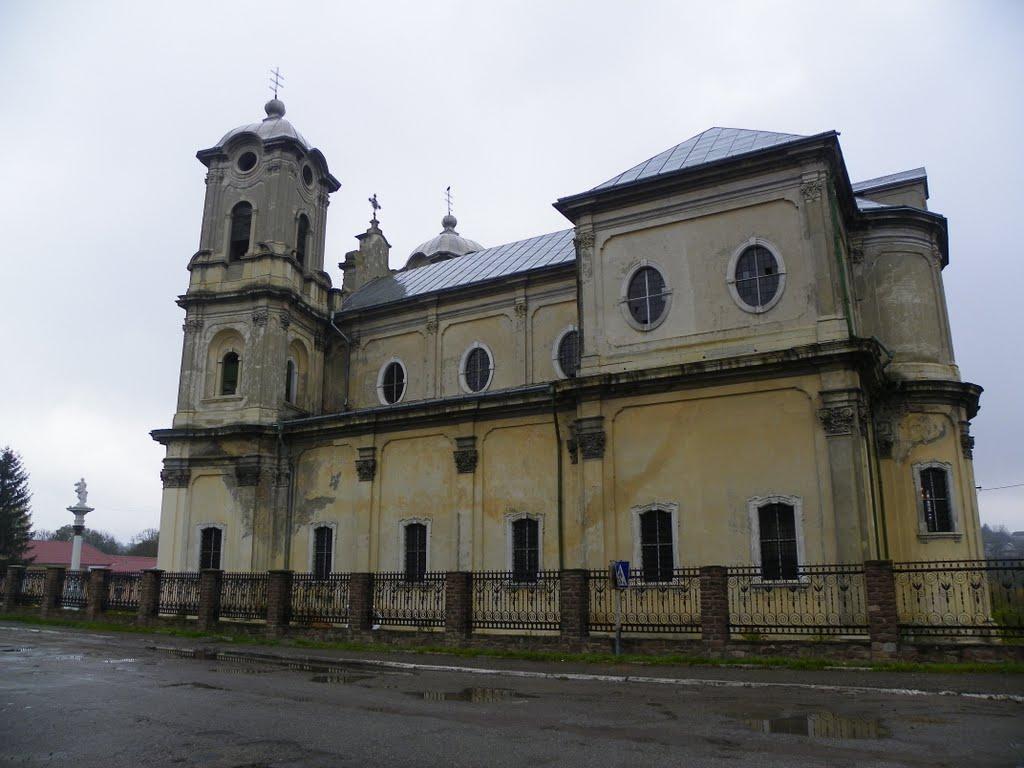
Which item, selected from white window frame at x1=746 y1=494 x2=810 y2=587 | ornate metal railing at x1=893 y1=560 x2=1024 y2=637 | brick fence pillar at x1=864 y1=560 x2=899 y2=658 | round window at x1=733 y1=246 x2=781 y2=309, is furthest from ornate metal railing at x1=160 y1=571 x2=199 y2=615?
ornate metal railing at x1=893 y1=560 x2=1024 y2=637

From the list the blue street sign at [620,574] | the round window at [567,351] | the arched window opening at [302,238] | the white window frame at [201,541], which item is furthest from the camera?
the arched window opening at [302,238]

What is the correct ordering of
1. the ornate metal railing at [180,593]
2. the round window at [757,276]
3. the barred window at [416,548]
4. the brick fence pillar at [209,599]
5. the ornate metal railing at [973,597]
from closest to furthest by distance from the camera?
the ornate metal railing at [973,597], the round window at [757,276], the brick fence pillar at [209,599], the ornate metal railing at [180,593], the barred window at [416,548]

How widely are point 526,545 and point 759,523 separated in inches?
256

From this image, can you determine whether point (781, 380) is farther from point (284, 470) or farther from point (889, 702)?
point (284, 470)

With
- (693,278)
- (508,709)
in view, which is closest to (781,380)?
(693,278)

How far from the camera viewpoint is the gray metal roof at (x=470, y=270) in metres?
26.7

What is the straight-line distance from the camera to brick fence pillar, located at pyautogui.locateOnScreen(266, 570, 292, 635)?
1956 cm

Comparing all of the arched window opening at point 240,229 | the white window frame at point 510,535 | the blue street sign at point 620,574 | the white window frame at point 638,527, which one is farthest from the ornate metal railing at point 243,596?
the arched window opening at point 240,229

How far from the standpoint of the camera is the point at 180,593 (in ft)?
74.1

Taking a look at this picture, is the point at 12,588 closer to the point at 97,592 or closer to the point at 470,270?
the point at 97,592

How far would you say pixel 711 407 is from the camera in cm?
1814

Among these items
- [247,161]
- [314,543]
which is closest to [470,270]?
[247,161]

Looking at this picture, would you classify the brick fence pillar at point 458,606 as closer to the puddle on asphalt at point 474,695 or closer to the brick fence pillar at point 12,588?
the puddle on asphalt at point 474,695

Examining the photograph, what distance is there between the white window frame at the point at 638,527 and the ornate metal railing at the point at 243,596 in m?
9.34
